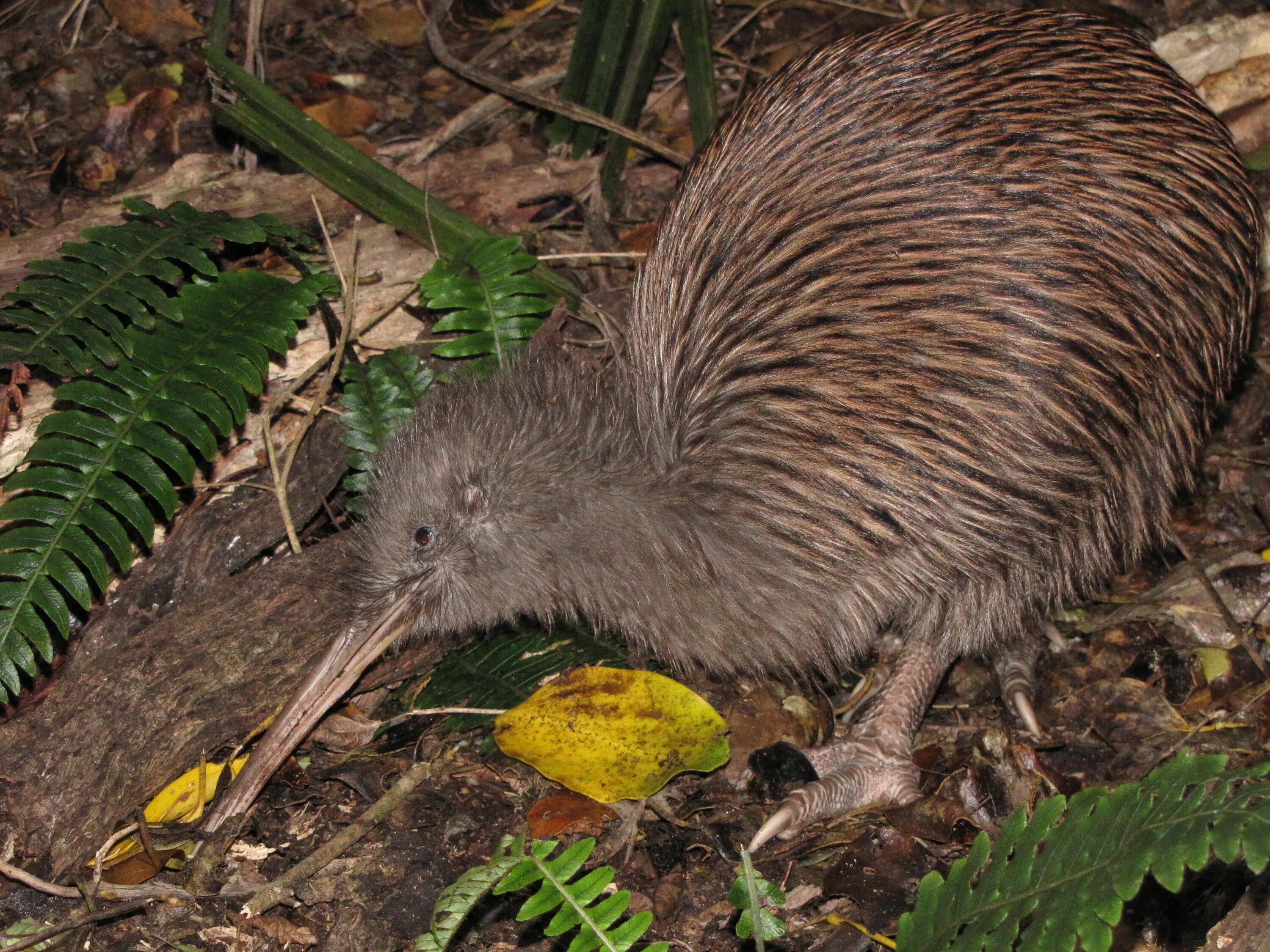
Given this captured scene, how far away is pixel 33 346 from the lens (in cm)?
362

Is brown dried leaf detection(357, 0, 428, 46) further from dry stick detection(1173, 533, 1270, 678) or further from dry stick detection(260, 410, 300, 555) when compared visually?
dry stick detection(1173, 533, 1270, 678)

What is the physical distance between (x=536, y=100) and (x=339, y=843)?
9.91 feet

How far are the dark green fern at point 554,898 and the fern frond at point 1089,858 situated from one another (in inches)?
22.8

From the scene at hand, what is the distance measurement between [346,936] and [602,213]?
9.66 feet

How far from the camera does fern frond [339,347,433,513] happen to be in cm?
406

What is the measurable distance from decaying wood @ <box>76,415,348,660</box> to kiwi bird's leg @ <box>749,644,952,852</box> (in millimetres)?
1738

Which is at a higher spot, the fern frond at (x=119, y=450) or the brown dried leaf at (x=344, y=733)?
the fern frond at (x=119, y=450)

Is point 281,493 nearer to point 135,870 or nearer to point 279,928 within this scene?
point 135,870

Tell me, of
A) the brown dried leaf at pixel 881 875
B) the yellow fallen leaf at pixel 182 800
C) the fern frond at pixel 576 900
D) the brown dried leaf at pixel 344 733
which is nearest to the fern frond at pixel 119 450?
the yellow fallen leaf at pixel 182 800

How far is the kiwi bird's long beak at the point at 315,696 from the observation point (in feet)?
11.6

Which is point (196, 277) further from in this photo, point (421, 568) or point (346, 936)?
point (346, 936)

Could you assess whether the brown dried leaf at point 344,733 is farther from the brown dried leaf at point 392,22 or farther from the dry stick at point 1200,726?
the brown dried leaf at point 392,22

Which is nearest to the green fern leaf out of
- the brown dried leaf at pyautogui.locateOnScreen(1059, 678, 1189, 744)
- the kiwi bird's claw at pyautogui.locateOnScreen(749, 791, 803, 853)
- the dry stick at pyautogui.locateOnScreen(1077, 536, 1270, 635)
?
the kiwi bird's claw at pyautogui.locateOnScreen(749, 791, 803, 853)

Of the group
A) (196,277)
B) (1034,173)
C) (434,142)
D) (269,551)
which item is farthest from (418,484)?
(434,142)
